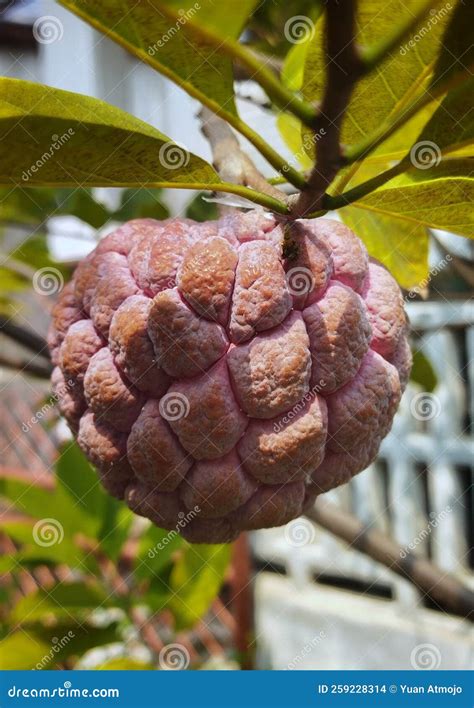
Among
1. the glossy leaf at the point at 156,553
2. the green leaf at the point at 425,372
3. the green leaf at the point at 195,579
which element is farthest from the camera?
the green leaf at the point at 195,579

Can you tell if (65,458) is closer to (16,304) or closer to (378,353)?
(16,304)

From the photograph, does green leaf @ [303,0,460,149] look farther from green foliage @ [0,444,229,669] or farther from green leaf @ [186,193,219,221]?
green foliage @ [0,444,229,669]

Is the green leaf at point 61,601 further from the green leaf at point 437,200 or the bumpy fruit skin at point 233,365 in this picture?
the green leaf at point 437,200

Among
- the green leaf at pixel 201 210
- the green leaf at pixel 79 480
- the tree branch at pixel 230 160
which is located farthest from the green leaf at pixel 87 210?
the tree branch at pixel 230 160

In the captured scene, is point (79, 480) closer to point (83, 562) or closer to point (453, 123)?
point (83, 562)

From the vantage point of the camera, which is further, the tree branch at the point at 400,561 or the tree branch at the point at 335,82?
the tree branch at the point at 400,561
